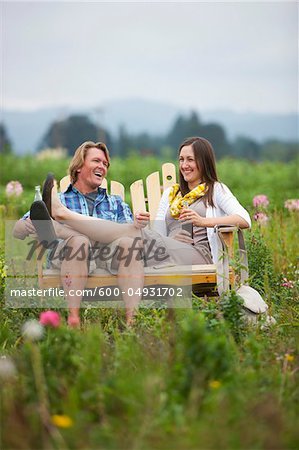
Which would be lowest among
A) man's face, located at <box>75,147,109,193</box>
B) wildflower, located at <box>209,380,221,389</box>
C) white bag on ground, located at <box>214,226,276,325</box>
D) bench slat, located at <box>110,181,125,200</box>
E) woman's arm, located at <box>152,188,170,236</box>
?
wildflower, located at <box>209,380,221,389</box>

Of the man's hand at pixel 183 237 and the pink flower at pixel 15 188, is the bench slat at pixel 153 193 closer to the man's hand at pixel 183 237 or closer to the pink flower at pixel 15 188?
the man's hand at pixel 183 237

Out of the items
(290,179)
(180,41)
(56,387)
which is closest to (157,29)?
(180,41)

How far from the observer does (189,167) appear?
4418mm

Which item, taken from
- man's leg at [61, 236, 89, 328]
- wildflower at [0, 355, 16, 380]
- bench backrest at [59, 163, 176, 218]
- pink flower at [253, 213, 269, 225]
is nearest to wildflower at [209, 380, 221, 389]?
wildflower at [0, 355, 16, 380]

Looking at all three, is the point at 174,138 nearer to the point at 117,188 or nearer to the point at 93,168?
the point at 117,188

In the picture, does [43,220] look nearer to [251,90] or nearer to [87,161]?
[87,161]

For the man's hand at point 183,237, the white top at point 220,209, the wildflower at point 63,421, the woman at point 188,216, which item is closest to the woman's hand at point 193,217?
the woman at point 188,216

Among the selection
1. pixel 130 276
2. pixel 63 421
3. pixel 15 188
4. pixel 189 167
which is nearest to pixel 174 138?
pixel 15 188

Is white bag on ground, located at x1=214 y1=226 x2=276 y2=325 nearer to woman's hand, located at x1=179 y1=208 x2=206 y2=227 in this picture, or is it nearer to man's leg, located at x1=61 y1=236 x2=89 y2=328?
woman's hand, located at x1=179 y1=208 x2=206 y2=227

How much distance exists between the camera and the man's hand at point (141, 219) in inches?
158

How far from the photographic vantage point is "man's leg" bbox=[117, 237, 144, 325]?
153 inches

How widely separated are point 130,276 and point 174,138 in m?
28.1

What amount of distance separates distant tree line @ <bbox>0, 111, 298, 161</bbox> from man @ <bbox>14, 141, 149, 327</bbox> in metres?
18.3

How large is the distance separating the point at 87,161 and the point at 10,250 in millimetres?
1547
